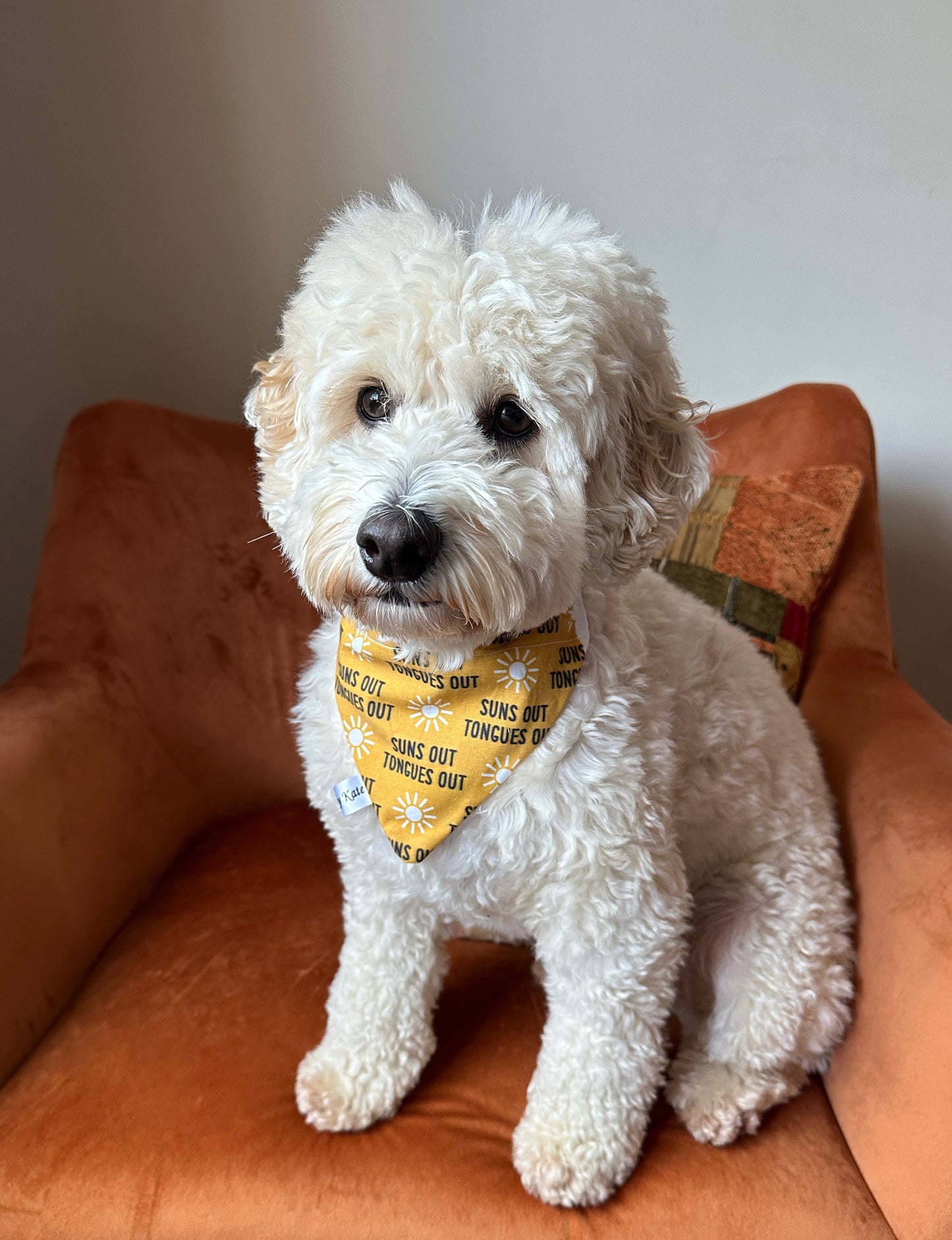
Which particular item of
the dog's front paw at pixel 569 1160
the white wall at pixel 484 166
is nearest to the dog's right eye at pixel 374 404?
the dog's front paw at pixel 569 1160

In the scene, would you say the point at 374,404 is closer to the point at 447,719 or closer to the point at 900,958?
the point at 447,719

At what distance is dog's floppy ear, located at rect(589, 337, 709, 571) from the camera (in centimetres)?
107

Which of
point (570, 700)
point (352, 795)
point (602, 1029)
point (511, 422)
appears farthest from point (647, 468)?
point (602, 1029)

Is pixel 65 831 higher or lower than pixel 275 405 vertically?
lower

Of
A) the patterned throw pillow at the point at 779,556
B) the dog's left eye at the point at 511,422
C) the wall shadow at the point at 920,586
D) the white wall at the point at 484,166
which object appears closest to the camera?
the dog's left eye at the point at 511,422

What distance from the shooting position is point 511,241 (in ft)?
3.31

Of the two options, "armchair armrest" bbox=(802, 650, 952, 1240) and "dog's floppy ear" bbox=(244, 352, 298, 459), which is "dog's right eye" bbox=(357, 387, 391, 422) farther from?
"armchair armrest" bbox=(802, 650, 952, 1240)

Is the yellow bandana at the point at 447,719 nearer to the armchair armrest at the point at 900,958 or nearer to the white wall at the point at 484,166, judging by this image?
the armchair armrest at the point at 900,958

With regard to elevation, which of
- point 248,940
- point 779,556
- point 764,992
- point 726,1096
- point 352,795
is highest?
point 779,556

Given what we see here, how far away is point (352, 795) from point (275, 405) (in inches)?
20.9

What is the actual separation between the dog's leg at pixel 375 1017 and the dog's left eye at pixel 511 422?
2.23ft

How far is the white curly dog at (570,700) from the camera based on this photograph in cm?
95

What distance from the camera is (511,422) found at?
1021 mm

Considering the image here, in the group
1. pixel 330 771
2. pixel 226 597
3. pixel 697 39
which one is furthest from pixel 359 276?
pixel 697 39
